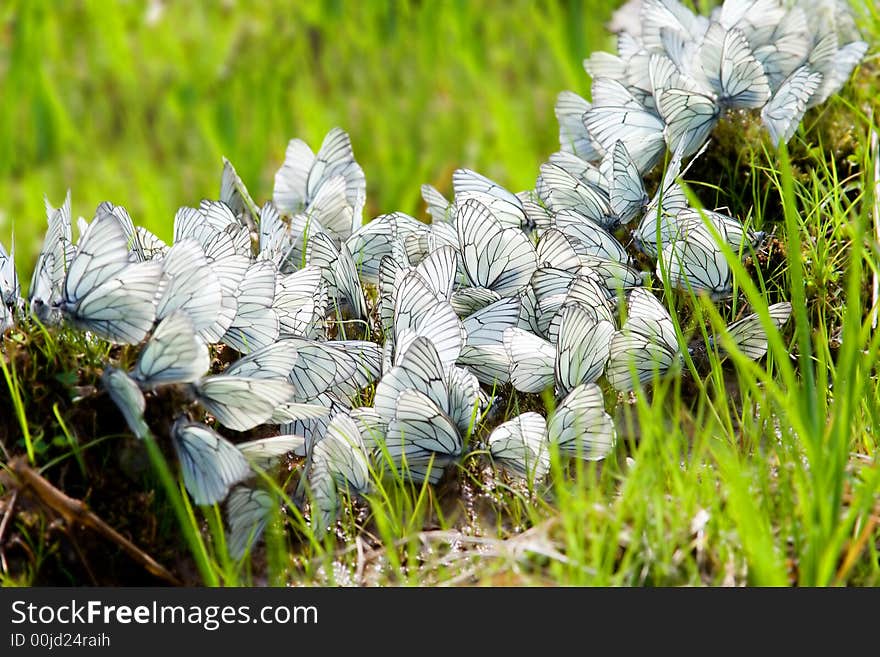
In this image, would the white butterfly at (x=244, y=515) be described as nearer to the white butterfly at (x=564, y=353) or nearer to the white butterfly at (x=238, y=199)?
the white butterfly at (x=564, y=353)

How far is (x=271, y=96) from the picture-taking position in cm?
301

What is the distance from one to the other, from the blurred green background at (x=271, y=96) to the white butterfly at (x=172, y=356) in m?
1.64

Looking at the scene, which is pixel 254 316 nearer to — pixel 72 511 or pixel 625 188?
pixel 72 511

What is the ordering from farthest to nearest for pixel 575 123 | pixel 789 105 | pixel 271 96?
1. pixel 271 96
2. pixel 575 123
3. pixel 789 105

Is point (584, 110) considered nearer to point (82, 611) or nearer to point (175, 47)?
point (82, 611)

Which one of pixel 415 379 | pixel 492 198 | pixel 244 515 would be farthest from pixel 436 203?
pixel 244 515

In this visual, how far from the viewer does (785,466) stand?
3.75ft

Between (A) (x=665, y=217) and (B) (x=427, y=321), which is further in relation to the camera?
(A) (x=665, y=217)

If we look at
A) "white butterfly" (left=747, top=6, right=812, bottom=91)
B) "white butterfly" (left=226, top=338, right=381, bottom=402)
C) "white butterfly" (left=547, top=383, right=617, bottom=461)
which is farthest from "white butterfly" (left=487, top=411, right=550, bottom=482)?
"white butterfly" (left=747, top=6, right=812, bottom=91)

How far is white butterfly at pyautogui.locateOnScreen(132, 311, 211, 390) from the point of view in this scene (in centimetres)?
120

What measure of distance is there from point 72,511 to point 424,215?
1848mm

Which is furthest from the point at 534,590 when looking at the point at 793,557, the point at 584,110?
the point at 584,110

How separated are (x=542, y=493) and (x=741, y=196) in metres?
0.81

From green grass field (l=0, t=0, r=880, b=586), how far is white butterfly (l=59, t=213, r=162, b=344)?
0.07 m
